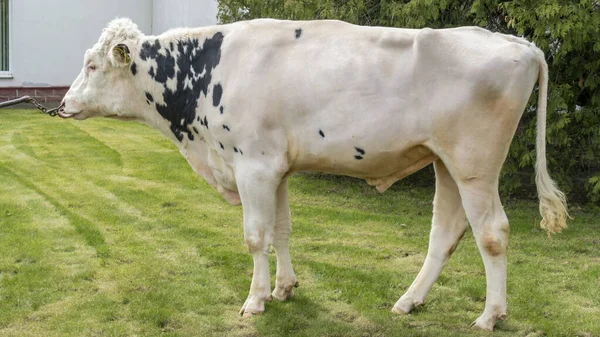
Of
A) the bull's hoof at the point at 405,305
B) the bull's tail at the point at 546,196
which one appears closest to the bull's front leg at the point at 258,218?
the bull's hoof at the point at 405,305

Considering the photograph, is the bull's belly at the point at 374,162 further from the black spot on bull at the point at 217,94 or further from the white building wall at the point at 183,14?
the white building wall at the point at 183,14

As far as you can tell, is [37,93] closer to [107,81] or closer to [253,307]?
[107,81]

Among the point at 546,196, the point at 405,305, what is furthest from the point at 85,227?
the point at 546,196

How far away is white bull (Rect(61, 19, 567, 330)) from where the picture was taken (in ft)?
19.5

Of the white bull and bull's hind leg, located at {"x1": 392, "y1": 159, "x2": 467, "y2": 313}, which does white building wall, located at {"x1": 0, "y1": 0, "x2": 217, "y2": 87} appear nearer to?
the white bull

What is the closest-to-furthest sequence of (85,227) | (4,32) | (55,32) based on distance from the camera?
(85,227)
(4,32)
(55,32)

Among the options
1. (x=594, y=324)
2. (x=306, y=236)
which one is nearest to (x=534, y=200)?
(x=306, y=236)

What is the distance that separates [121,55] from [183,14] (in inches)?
525

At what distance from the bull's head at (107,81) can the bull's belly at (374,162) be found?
1.53 meters

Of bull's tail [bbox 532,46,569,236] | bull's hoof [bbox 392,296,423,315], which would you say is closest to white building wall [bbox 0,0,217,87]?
bull's hoof [bbox 392,296,423,315]

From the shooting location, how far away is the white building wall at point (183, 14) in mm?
18531

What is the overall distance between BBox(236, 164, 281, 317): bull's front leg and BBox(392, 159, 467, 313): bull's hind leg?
1033 millimetres

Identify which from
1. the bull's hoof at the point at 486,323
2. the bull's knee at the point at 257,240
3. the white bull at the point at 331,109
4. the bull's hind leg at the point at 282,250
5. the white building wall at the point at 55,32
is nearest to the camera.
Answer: the white bull at the point at 331,109

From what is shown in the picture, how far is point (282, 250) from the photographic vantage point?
22.8 feet
